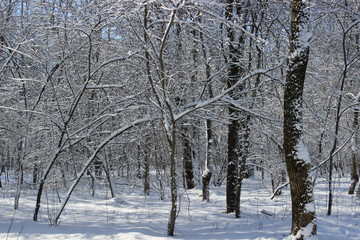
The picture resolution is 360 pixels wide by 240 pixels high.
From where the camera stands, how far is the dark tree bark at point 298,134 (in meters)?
4.82

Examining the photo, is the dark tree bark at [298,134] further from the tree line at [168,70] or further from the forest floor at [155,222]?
the forest floor at [155,222]

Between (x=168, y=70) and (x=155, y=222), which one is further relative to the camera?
(x=168, y=70)

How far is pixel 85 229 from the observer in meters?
6.00

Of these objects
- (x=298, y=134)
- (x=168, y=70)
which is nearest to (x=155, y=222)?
(x=168, y=70)

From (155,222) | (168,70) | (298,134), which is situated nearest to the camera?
(298,134)

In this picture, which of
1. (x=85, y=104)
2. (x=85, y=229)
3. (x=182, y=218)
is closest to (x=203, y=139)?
(x=85, y=104)

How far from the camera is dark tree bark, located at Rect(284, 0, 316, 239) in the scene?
482cm

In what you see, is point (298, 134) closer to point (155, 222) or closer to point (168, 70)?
point (168, 70)

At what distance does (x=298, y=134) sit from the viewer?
494 cm

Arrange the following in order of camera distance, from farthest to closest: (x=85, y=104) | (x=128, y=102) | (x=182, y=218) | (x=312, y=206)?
1. (x=85, y=104)
2. (x=182, y=218)
3. (x=128, y=102)
4. (x=312, y=206)

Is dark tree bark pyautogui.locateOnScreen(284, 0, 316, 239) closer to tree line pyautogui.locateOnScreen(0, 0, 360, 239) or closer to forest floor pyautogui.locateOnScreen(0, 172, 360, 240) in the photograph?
tree line pyautogui.locateOnScreen(0, 0, 360, 239)

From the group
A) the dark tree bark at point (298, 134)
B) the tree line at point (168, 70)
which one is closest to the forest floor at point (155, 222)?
the tree line at point (168, 70)

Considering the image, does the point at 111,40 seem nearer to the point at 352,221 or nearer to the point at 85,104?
the point at 85,104

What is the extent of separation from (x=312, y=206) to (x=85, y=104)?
701 cm
